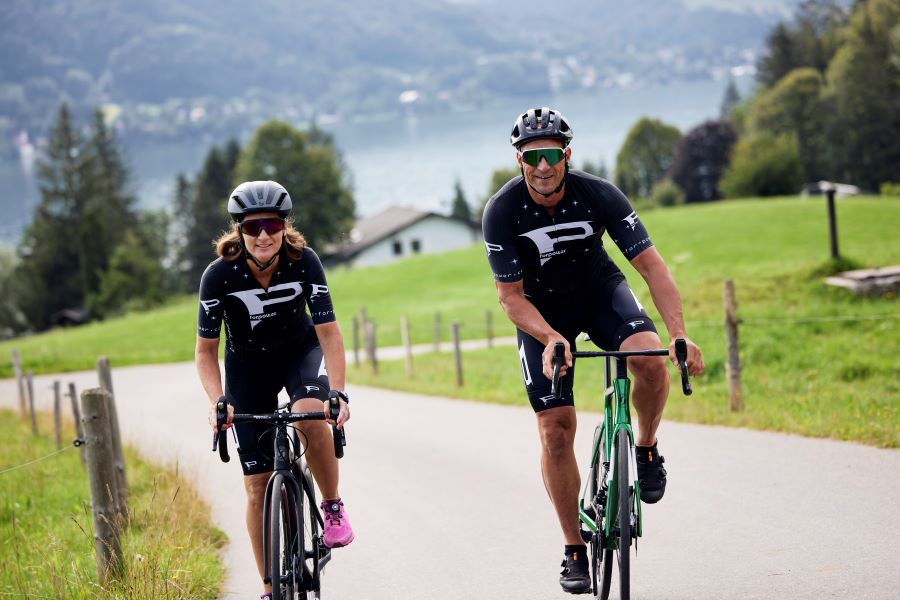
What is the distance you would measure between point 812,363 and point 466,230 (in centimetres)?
8871

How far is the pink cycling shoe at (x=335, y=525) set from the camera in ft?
18.4

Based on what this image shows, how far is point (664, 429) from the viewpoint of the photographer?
34.6 feet

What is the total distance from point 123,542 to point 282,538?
8.15 feet

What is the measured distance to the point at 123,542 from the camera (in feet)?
23.3

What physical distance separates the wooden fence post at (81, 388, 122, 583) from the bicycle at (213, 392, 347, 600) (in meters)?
1.66

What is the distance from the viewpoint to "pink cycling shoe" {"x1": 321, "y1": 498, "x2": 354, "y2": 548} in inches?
221

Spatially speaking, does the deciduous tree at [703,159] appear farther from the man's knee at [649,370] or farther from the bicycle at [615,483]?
the bicycle at [615,483]

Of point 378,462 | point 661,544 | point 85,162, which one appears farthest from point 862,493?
point 85,162

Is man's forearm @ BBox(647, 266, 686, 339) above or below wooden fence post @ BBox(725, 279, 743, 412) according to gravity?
above

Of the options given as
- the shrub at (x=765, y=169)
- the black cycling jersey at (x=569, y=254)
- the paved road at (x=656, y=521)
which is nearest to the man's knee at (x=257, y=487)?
the paved road at (x=656, y=521)

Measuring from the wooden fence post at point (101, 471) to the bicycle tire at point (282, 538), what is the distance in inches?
68.9

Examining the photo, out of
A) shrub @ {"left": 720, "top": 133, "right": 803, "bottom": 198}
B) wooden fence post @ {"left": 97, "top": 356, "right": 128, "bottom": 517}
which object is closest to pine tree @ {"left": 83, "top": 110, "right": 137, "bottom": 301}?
shrub @ {"left": 720, "top": 133, "right": 803, "bottom": 198}

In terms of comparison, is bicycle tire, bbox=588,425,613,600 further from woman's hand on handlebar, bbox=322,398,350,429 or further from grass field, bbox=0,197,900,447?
grass field, bbox=0,197,900,447

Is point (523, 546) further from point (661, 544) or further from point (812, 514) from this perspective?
point (812, 514)
